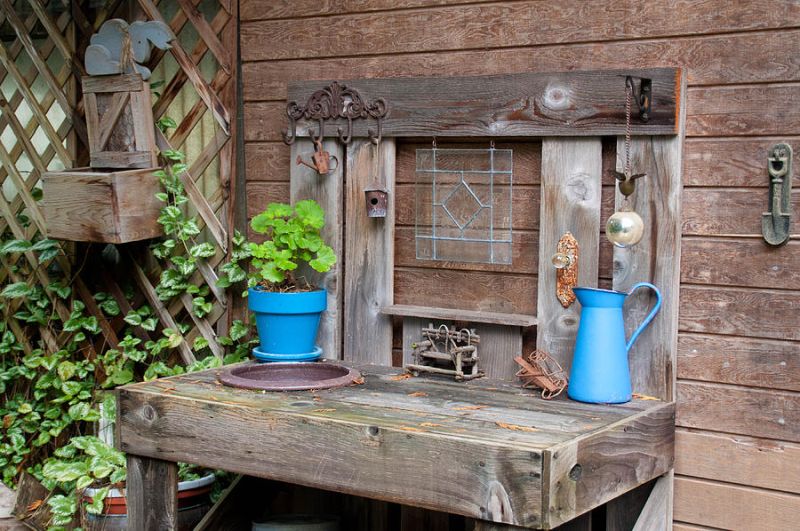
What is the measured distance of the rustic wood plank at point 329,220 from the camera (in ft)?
11.5

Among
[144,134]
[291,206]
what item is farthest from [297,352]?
[144,134]

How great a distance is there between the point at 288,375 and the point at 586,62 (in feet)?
4.37

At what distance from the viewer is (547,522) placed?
234cm

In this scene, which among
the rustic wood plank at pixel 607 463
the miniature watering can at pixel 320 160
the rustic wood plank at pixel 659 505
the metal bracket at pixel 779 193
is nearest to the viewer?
the rustic wood plank at pixel 607 463

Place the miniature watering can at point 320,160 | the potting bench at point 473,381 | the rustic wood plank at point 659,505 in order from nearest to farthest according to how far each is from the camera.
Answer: the potting bench at point 473,381 → the rustic wood plank at point 659,505 → the miniature watering can at point 320,160

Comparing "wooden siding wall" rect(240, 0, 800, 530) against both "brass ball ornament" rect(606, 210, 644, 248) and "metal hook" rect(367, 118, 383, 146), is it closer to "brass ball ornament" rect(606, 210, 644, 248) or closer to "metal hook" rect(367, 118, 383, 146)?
"brass ball ornament" rect(606, 210, 644, 248)

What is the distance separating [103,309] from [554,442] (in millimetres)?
2388

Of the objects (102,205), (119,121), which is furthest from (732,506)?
(119,121)

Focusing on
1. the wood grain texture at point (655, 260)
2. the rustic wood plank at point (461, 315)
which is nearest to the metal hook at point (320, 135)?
the rustic wood plank at point (461, 315)

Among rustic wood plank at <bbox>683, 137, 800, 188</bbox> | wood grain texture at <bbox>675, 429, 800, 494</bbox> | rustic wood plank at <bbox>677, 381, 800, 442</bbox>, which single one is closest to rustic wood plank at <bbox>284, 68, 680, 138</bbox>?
rustic wood plank at <bbox>683, 137, 800, 188</bbox>

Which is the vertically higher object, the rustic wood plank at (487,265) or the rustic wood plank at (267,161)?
the rustic wood plank at (267,161)

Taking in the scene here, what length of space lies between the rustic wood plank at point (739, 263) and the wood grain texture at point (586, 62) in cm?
44

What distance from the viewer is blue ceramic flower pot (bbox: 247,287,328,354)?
11.1 ft

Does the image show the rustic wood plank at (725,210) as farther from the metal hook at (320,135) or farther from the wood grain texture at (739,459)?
the metal hook at (320,135)
